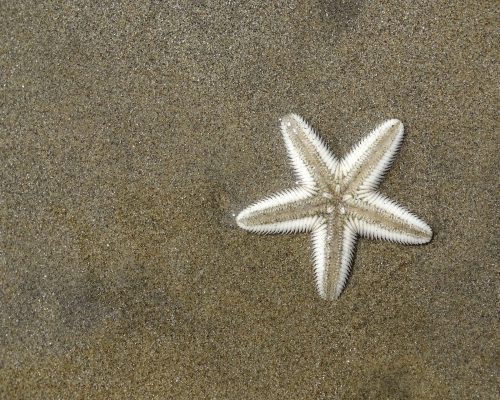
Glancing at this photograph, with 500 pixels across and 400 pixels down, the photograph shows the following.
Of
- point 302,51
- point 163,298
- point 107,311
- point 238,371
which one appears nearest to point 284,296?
point 238,371

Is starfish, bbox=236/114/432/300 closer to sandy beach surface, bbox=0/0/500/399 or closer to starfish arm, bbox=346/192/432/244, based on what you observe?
starfish arm, bbox=346/192/432/244

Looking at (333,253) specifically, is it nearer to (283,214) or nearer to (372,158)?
(283,214)

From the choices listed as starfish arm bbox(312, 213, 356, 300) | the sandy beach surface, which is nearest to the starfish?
starfish arm bbox(312, 213, 356, 300)

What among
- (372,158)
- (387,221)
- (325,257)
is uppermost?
(372,158)

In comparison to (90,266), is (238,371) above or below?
below

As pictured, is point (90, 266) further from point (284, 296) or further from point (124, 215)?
point (284, 296)

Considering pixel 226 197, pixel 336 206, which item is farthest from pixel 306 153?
pixel 226 197
